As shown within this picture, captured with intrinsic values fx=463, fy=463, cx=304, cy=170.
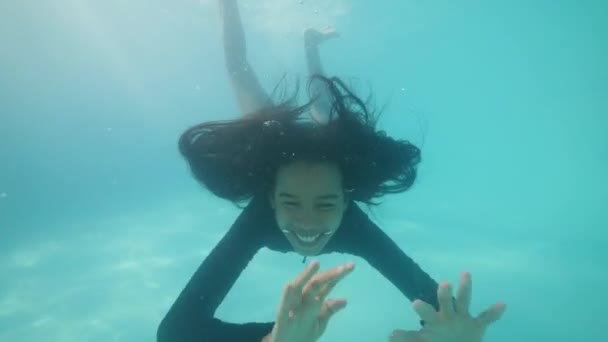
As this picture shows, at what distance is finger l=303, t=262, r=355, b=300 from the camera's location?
2.37 m

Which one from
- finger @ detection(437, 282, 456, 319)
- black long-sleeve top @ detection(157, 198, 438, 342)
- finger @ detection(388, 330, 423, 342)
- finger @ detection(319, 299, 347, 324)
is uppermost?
black long-sleeve top @ detection(157, 198, 438, 342)

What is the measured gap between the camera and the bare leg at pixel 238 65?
23.9ft

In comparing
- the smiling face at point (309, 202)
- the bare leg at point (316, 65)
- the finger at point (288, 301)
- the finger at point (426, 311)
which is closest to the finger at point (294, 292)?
the finger at point (288, 301)

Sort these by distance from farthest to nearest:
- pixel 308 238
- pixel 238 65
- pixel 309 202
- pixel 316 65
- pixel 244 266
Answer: pixel 316 65
pixel 238 65
pixel 244 266
pixel 308 238
pixel 309 202

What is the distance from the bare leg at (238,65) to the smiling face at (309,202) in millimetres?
2972

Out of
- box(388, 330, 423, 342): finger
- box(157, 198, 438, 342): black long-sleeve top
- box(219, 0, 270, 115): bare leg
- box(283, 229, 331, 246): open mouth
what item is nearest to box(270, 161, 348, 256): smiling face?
box(283, 229, 331, 246): open mouth

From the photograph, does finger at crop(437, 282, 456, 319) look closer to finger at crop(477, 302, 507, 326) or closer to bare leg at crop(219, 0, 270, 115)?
finger at crop(477, 302, 507, 326)

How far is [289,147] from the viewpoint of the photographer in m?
4.26

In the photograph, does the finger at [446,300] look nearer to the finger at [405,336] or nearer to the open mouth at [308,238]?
the finger at [405,336]

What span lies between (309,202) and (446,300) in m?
1.49

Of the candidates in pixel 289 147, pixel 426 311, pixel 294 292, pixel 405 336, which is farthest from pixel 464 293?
pixel 289 147

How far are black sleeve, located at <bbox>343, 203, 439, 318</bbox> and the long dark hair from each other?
1.12 ft

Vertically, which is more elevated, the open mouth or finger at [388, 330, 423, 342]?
the open mouth

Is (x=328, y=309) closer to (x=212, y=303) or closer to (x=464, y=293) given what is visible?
(x=464, y=293)
